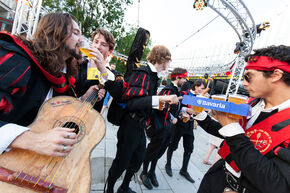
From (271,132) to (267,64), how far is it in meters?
0.53

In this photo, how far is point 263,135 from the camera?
3.57 feet

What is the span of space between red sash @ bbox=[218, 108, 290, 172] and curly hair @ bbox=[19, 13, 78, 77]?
5.50ft

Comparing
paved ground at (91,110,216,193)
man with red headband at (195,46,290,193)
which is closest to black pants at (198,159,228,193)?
man with red headband at (195,46,290,193)

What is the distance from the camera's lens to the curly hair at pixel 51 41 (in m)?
1.09

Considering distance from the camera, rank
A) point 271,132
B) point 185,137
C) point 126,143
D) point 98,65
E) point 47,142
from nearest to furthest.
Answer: point 47,142
point 271,132
point 98,65
point 126,143
point 185,137

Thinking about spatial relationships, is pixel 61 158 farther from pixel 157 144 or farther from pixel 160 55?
pixel 157 144

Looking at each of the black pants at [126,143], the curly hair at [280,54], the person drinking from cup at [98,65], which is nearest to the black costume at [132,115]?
the black pants at [126,143]

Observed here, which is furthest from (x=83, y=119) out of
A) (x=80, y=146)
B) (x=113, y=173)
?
(x=113, y=173)

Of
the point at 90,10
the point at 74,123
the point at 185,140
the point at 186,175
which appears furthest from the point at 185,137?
the point at 90,10

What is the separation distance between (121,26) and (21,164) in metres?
18.7

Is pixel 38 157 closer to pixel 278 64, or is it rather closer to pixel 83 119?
pixel 83 119

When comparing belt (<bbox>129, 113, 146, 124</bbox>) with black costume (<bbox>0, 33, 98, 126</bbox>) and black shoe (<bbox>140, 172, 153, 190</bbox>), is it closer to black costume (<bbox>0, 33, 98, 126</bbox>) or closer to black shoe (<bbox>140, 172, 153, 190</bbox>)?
black costume (<bbox>0, 33, 98, 126</bbox>)

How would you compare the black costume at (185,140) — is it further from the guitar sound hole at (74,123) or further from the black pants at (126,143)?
the guitar sound hole at (74,123)

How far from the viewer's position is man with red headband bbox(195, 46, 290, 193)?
0.90 m
